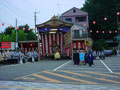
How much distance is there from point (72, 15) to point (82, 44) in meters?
16.2

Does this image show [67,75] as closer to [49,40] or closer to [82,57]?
[82,57]

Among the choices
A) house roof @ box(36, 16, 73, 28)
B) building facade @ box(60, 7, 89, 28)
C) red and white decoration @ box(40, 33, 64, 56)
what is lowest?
red and white decoration @ box(40, 33, 64, 56)

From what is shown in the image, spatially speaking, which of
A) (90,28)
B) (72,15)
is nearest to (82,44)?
(72,15)

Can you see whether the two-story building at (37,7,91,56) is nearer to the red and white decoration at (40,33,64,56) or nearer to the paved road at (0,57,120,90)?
the red and white decoration at (40,33,64,56)

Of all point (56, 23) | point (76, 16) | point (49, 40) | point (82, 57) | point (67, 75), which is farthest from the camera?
point (76, 16)

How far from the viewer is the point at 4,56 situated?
18906 millimetres

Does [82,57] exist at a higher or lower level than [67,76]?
higher

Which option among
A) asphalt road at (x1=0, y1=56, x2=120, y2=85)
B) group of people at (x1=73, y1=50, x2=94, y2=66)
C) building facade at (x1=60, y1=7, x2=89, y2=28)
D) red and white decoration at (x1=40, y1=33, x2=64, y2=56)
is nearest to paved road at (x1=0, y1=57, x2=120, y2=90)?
asphalt road at (x1=0, y1=56, x2=120, y2=85)

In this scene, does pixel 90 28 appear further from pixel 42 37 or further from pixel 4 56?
pixel 4 56

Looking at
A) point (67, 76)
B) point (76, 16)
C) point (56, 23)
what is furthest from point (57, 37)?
point (76, 16)

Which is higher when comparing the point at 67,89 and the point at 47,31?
the point at 47,31

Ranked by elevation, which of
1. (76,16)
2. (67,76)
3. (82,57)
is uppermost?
(76,16)

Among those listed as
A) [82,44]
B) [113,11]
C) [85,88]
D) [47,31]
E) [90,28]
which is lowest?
[85,88]

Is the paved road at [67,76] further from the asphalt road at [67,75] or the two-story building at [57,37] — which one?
the two-story building at [57,37]
